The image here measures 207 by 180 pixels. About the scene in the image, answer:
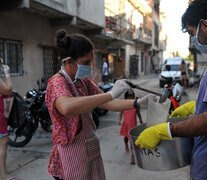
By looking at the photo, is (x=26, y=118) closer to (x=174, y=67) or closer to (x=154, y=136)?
(x=154, y=136)

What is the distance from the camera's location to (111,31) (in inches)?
822

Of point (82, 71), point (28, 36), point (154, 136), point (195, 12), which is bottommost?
point (154, 136)

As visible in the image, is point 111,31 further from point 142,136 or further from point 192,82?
point 142,136

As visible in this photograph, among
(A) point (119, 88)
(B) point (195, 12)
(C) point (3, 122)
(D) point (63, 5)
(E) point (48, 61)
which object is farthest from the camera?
(E) point (48, 61)

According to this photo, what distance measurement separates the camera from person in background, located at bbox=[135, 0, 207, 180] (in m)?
1.74

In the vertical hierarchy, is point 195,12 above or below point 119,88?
above

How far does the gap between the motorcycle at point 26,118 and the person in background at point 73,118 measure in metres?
3.18

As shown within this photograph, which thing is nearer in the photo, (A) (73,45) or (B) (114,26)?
(A) (73,45)

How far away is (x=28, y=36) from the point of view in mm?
12227

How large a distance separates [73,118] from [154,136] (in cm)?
69

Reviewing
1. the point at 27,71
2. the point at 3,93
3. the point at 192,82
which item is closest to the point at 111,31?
the point at 192,82

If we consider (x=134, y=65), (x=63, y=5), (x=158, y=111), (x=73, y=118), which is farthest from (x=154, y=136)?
(x=134, y=65)

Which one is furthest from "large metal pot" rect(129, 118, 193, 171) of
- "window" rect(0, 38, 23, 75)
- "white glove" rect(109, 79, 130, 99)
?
"window" rect(0, 38, 23, 75)

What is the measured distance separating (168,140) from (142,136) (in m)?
0.15
